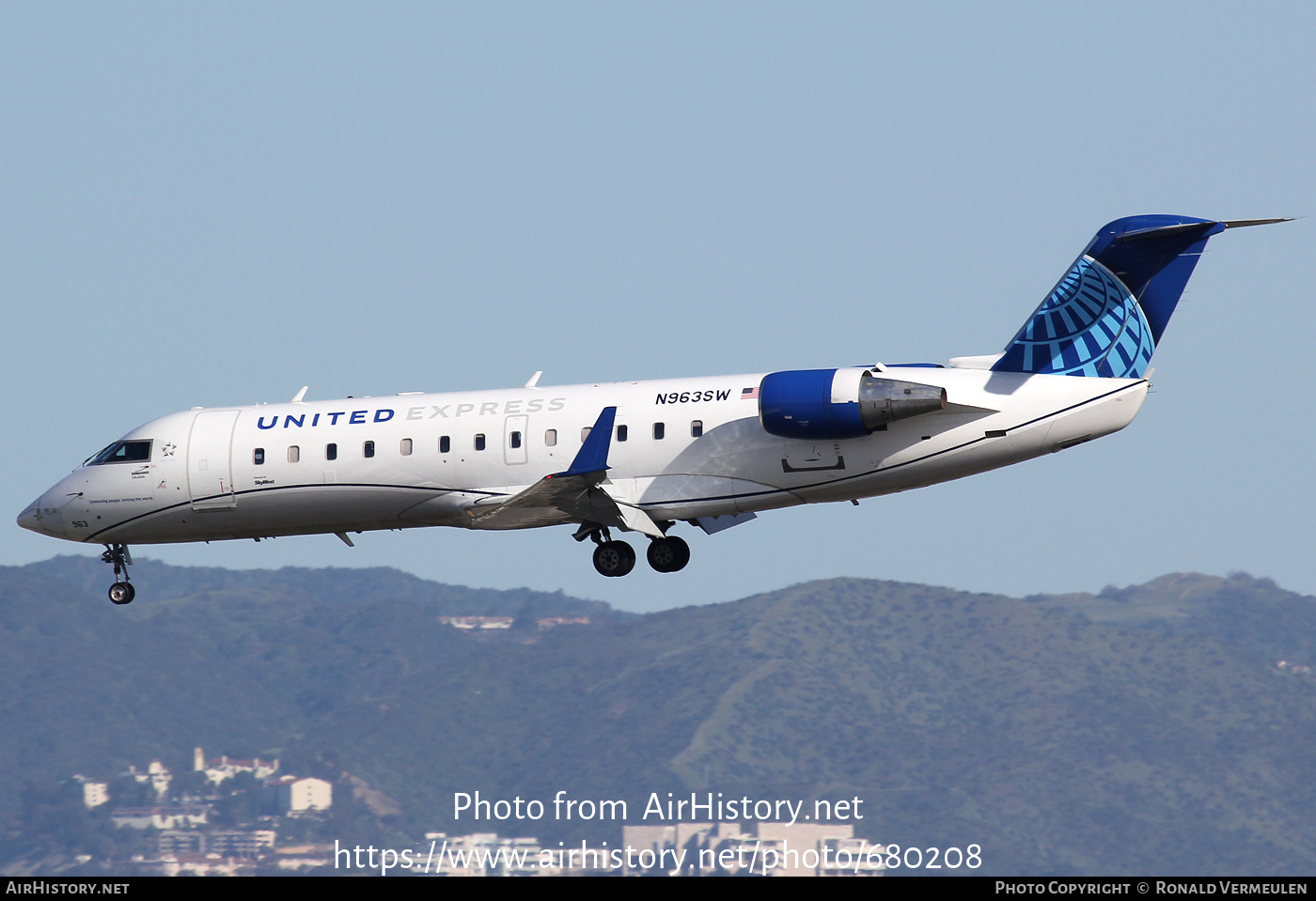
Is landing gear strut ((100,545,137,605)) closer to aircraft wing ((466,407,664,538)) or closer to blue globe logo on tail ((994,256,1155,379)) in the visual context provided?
aircraft wing ((466,407,664,538))

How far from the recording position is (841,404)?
96.8ft

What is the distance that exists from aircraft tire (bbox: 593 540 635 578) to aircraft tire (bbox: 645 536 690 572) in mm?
517

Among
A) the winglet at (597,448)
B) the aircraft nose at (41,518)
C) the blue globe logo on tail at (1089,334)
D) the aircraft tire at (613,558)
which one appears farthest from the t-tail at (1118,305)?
the aircraft nose at (41,518)

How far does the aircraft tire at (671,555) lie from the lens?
32531 mm

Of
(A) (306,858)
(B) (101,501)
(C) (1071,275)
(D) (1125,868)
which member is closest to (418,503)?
(B) (101,501)

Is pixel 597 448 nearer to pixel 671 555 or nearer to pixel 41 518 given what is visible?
pixel 671 555

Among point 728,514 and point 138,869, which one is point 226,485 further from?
point 138,869

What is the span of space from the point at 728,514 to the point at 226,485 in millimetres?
9422

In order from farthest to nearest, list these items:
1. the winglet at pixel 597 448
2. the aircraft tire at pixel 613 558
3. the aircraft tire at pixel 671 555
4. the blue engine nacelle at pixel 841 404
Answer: the aircraft tire at pixel 671 555
the aircraft tire at pixel 613 558
the winglet at pixel 597 448
the blue engine nacelle at pixel 841 404

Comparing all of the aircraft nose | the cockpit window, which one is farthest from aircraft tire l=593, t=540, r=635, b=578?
the aircraft nose

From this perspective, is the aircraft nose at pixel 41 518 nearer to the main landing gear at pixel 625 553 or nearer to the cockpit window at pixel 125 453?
the cockpit window at pixel 125 453

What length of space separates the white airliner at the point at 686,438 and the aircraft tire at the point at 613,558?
3cm

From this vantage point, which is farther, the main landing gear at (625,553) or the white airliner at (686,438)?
the main landing gear at (625,553)

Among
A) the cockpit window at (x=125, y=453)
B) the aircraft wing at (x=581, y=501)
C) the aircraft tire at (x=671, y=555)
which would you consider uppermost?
the cockpit window at (x=125, y=453)
